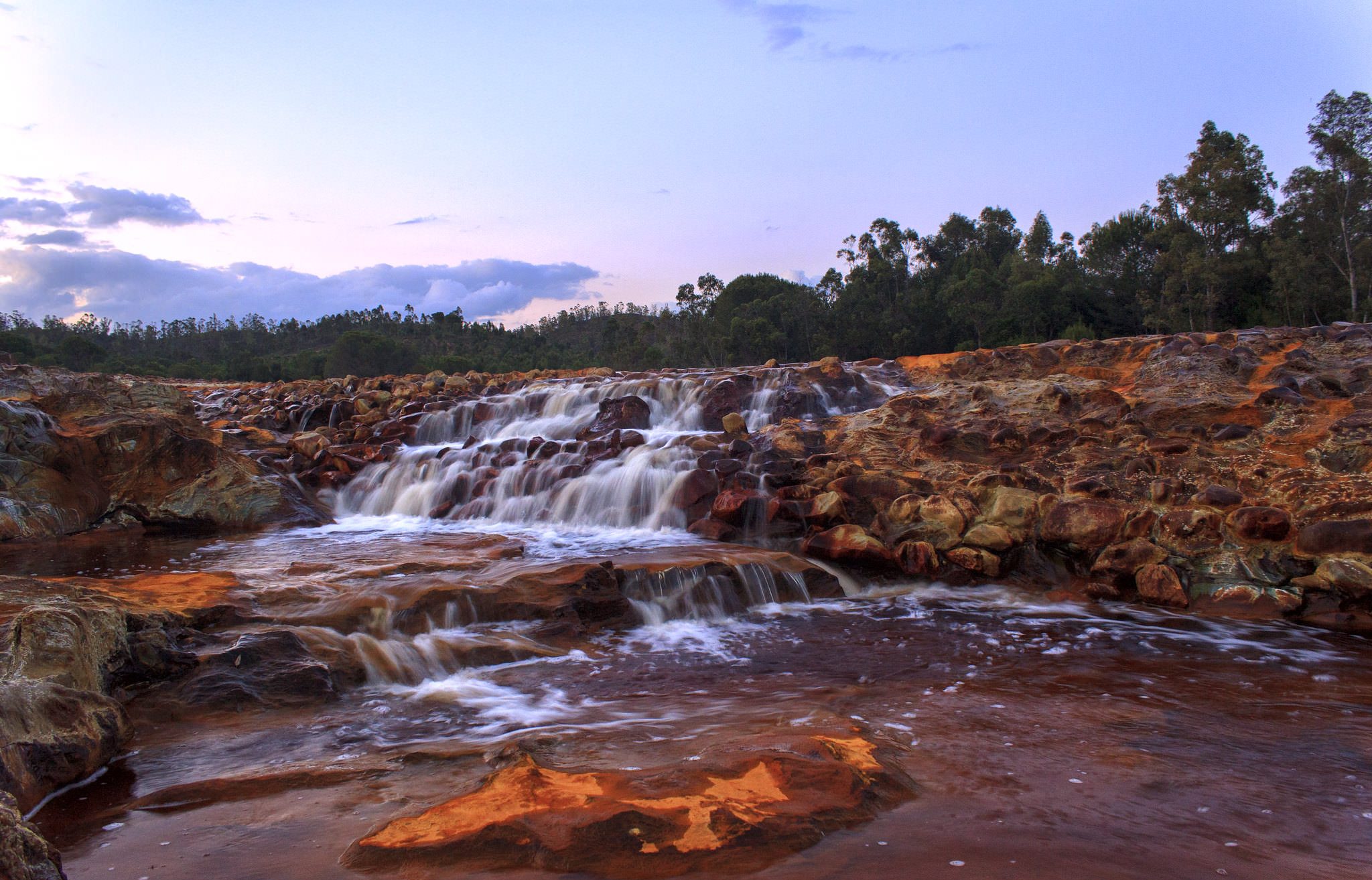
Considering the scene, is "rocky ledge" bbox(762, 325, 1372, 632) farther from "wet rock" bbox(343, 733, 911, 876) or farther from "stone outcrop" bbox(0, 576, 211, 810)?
"stone outcrop" bbox(0, 576, 211, 810)

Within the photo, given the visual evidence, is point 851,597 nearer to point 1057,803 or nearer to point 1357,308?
point 1057,803

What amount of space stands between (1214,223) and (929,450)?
111ft

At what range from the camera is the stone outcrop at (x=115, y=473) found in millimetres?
10492

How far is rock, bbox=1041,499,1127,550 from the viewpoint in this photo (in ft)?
27.2

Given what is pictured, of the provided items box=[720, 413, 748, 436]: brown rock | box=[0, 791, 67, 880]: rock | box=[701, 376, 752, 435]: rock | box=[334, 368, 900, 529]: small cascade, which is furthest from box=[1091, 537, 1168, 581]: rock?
box=[701, 376, 752, 435]: rock

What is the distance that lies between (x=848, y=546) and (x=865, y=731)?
14.8ft

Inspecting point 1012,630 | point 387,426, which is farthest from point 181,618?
point 387,426

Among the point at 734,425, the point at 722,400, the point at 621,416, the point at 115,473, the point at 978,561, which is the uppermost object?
the point at 722,400

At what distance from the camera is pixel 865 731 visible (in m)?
4.39

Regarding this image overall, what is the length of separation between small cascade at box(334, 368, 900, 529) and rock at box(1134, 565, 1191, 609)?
221 inches

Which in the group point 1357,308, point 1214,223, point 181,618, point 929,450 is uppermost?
point 1214,223

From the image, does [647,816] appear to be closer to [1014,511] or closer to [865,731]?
[865,731]

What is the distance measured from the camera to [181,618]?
5762 mm

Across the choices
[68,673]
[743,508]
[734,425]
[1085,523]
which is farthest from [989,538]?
[68,673]
